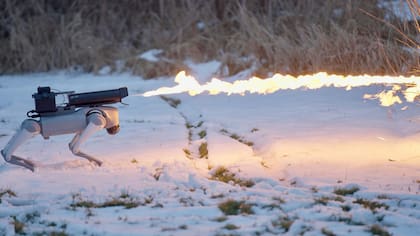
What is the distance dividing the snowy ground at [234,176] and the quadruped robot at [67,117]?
1.23 ft

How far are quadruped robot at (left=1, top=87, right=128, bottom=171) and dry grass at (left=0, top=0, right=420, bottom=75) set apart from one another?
8019 mm

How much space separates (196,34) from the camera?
1945 centimetres

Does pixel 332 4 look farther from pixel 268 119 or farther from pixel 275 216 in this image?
pixel 275 216

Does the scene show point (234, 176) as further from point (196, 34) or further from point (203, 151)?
point (196, 34)

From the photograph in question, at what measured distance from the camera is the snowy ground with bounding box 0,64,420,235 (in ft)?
17.4

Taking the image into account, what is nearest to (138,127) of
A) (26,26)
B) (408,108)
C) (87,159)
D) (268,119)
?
(268,119)

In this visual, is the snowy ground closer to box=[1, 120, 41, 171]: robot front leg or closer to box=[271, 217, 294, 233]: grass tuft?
box=[271, 217, 294, 233]: grass tuft

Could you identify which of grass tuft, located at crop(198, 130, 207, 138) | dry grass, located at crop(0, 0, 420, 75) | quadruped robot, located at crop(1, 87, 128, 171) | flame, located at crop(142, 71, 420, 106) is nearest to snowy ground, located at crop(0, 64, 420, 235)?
grass tuft, located at crop(198, 130, 207, 138)

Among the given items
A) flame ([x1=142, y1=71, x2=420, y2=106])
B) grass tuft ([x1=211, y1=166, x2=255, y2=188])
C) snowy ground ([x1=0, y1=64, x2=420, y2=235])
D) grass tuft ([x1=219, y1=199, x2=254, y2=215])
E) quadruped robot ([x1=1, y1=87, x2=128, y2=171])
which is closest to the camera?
snowy ground ([x1=0, y1=64, x2=420, y2=235])

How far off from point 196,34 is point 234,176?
42.2ft

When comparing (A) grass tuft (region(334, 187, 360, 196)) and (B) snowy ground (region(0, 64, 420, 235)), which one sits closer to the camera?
(B) snowy ground (region(0, 64, 420, 235))

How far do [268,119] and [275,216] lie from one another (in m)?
5.26

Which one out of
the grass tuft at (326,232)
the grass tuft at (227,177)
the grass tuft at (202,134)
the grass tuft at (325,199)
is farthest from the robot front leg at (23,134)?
the grass tuft at (326,232)

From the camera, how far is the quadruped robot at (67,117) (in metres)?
6.96
